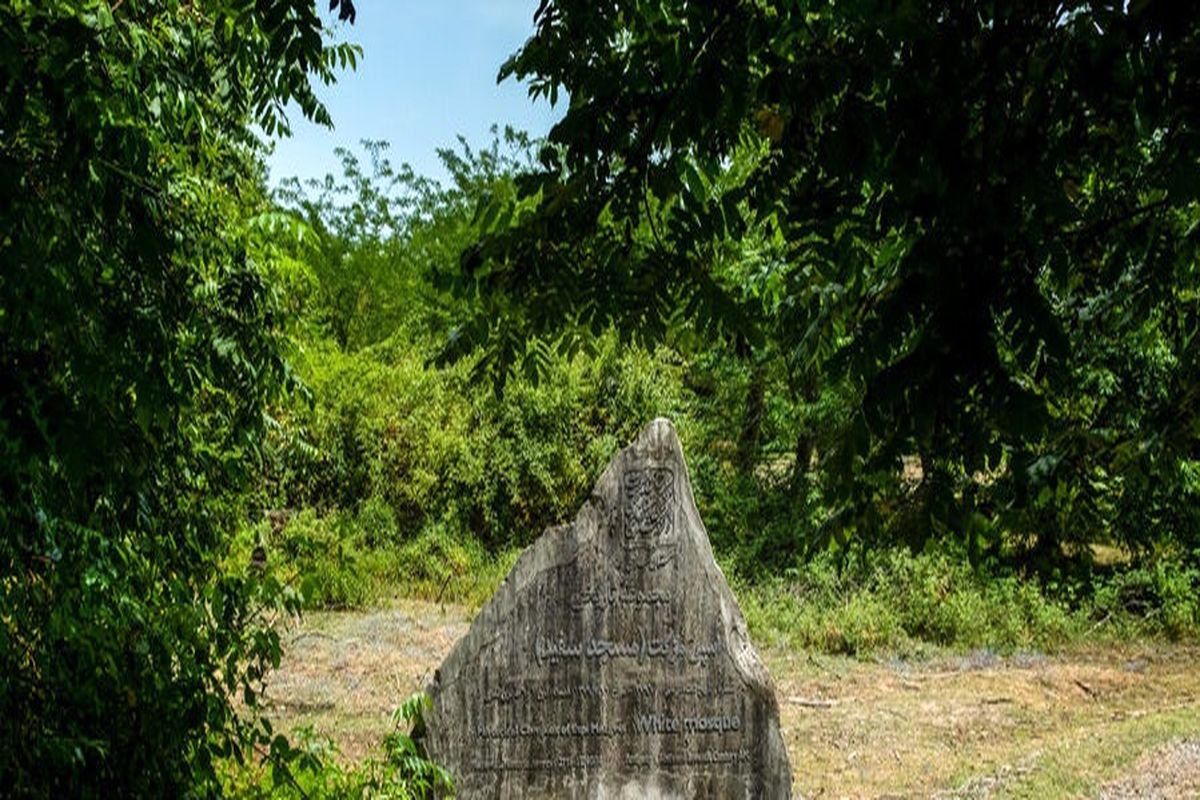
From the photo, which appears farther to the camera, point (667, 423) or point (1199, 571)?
point (1199, 571)

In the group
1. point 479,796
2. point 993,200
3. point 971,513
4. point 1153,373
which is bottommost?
point 479,796

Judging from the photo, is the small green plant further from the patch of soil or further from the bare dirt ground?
the patch of soil

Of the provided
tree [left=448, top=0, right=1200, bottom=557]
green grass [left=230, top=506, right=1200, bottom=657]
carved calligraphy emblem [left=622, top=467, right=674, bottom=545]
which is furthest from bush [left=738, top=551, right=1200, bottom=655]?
tree [left=448, top=0, right=1200, bottom=557]

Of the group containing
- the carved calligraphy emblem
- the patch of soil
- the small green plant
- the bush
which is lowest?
the patch of soil

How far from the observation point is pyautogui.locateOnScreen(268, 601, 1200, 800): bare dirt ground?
7312 mm

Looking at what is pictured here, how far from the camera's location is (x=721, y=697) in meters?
5.98

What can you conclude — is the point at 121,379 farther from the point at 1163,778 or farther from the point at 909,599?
the point at 909,599

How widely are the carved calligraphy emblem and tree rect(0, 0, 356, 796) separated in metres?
2.47

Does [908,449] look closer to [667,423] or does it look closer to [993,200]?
[993,200]

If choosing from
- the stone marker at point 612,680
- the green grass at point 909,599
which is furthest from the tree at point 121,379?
the green grass at point 909,599

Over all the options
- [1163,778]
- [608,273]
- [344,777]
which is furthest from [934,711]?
[608,273]

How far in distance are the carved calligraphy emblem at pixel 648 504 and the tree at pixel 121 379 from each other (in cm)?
247

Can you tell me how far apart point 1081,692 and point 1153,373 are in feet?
11.7

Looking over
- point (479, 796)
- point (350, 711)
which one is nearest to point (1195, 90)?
point (479, 796)
